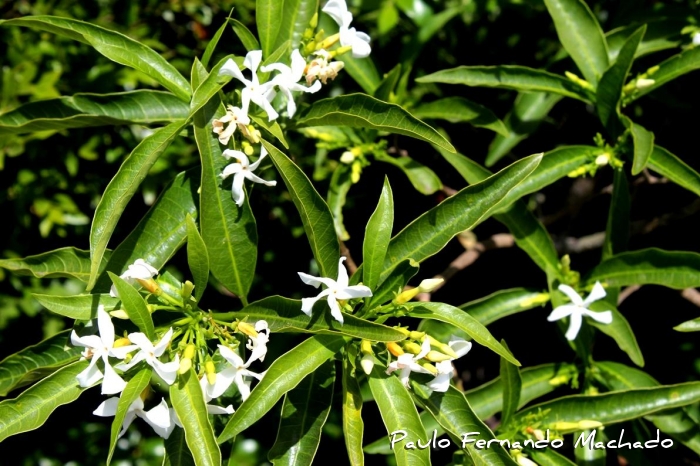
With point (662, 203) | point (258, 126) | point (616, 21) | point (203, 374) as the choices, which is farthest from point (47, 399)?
point (662, 203)

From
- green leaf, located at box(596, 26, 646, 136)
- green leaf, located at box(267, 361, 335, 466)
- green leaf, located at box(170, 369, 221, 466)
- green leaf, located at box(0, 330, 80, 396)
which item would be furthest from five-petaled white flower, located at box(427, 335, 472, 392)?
green leaf, located at box(596, 26, 646, 136)

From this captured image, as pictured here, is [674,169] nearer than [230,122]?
No

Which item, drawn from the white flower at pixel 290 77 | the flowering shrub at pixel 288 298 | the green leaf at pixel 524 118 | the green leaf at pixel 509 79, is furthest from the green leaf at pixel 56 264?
the green leaf at pixel 524 118

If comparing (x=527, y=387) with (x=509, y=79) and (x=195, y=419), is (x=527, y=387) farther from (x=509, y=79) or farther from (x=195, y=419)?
(x=195, y=419)

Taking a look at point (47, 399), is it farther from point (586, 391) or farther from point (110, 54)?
point (586, 391)

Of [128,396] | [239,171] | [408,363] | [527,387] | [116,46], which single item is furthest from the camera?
[527,387]

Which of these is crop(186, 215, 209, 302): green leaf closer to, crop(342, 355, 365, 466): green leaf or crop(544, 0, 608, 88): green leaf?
crop(342, 355, 365, 466): green leaf

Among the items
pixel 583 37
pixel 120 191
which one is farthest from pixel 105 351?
pixel 583 37
